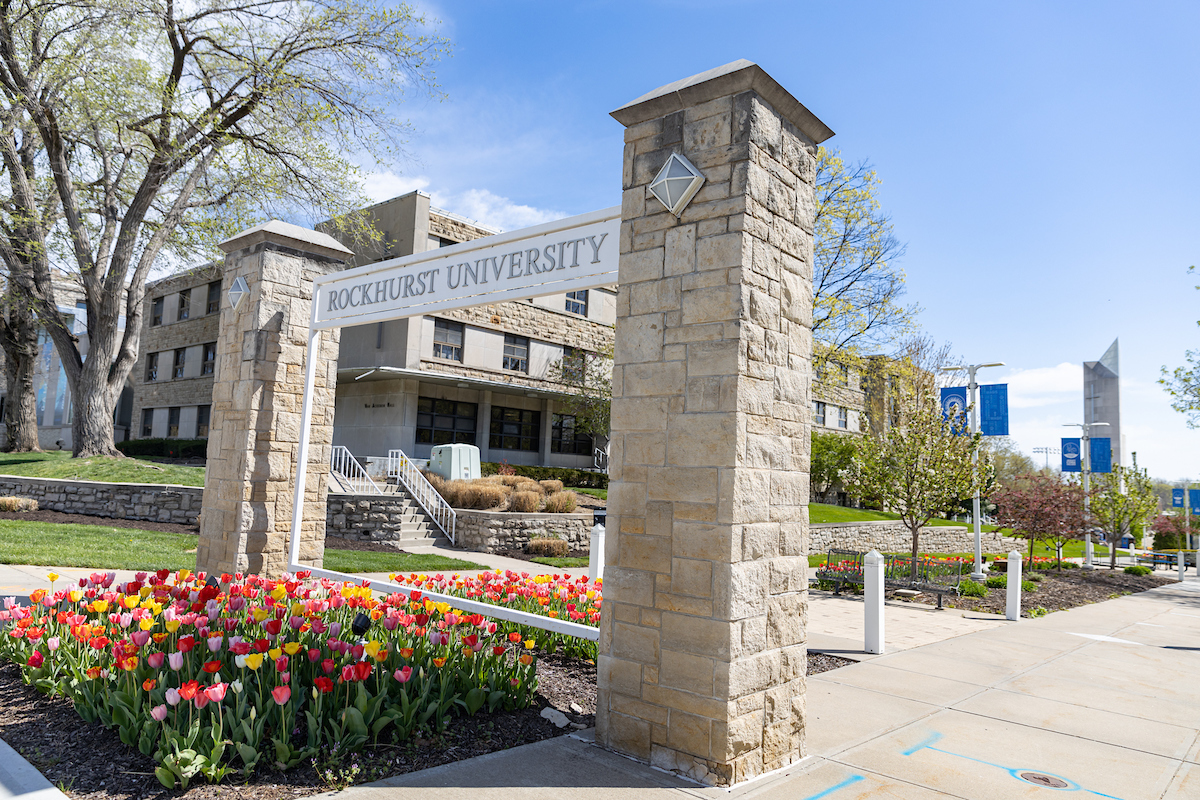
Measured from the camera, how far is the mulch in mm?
12211

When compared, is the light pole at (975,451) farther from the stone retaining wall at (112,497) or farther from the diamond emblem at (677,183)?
the stone retaining wall at (112,497)

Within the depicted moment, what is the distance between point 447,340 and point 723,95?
849 inches

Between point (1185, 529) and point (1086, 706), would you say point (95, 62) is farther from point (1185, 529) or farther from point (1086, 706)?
point (1185, 529)

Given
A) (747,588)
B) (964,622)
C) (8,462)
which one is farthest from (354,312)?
(8,462)

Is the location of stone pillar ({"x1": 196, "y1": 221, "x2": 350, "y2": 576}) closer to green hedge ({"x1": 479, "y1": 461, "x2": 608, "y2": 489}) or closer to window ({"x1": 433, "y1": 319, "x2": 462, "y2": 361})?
green hedge ({"x1": 479, "y1": 461, "x2": 608, "y2": 489})

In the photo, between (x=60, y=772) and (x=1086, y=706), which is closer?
(x=60, y=772)

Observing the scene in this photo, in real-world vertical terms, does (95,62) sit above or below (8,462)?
above

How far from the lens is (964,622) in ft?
33.7

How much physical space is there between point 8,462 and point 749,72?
21.4m

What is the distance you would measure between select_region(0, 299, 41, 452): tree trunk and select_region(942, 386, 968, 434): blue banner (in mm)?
23995

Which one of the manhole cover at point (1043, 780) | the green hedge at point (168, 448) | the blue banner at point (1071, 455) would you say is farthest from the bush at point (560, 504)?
the blue banner at point (1071, 455)

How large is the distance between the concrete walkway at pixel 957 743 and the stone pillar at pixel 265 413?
4.75 metres

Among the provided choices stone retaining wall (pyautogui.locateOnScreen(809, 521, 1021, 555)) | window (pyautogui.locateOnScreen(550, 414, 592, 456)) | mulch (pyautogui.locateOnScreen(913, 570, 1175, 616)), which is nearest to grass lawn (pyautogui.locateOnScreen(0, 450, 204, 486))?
window (pyautogui.locateOnScreen(550, 414, 592, 456))

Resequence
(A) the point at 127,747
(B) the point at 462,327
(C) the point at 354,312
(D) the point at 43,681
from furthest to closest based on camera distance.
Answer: (B) the point at 462,327
(C) the point at 354,312
(D) the point at 43,681
(A) the point at 127,747
